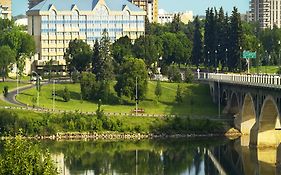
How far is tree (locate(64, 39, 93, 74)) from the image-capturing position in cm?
16650

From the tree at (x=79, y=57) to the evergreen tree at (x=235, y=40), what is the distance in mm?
28666

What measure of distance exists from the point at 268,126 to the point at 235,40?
58.7m

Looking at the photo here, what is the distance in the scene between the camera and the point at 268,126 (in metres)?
104

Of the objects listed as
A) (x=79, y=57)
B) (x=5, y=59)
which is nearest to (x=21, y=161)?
(x=5, y=59)

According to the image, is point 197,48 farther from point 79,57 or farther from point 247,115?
point 247,115

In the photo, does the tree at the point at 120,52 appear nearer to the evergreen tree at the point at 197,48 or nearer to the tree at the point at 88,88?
the evergreen tree at the point at 197,48

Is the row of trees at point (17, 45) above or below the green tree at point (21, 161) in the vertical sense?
above

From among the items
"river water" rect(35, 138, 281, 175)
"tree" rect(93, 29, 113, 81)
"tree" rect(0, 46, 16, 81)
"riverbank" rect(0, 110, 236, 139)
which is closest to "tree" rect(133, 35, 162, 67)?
"tree" rect(93, 29, 113, 81)

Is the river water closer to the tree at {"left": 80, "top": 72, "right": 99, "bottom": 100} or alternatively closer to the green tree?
the tree at {"left": 80, "top": 72, "right": 99, "bottom": 100}

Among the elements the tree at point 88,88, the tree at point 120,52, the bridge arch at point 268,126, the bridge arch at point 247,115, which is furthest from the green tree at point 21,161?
the tree at point 120,52

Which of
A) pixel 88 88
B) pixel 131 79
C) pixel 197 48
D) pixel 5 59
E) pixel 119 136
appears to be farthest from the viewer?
pixel 197 48

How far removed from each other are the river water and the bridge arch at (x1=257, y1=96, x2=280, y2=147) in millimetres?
2082

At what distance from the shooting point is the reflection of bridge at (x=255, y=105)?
326 ft

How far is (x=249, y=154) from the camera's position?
4011 inches
